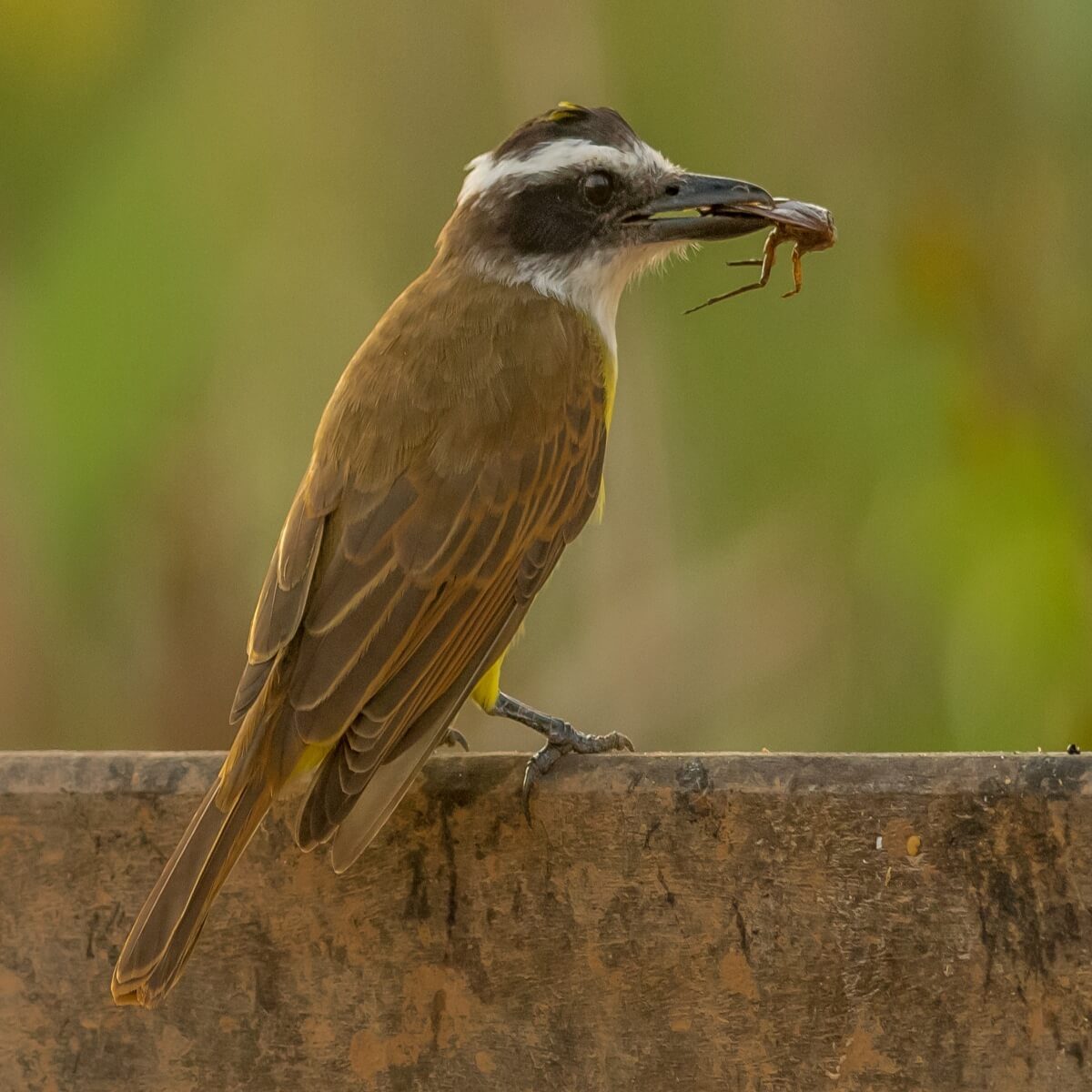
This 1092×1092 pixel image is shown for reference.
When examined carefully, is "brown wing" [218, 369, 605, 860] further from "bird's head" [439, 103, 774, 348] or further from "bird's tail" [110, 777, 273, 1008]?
"bird's head" [439, 103, 774, 348]

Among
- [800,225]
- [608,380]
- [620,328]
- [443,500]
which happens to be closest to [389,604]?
[443,500]

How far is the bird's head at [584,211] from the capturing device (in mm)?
3822

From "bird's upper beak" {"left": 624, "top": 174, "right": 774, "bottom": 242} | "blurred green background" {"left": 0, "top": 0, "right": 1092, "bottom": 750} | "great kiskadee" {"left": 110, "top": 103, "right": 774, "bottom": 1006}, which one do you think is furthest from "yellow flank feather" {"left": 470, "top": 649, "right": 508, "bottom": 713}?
"blurred green background" {"left": 0, "top": 0, "right": 1092, "bottom": 750}

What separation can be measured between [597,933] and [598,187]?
1.90 m

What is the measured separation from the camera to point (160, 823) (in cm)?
272

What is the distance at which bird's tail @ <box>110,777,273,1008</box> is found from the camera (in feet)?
7.81

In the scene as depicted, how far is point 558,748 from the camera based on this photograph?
281 cm

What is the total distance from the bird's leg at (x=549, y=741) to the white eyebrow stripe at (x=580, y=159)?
111 cm

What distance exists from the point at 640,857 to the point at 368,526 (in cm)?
91

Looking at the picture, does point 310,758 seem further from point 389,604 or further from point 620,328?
point 620,328

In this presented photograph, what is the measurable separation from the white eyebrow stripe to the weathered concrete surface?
1551 millimetres

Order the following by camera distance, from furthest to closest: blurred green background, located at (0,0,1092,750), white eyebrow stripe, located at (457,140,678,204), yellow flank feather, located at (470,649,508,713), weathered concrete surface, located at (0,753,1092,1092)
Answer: blurred green background, located at (0,0,1092,750)
white eyebrow stripe, located at (457,140,678,204)
yellow flank feather, located at (470,649,508,713)
weathered concrete surface, located at (0,753,1092,1092)

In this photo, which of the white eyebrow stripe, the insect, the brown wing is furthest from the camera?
the white eyebrow stripe

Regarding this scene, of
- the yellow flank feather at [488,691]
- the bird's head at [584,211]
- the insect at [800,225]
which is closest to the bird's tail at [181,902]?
the yellow flank feather at [488,691]
